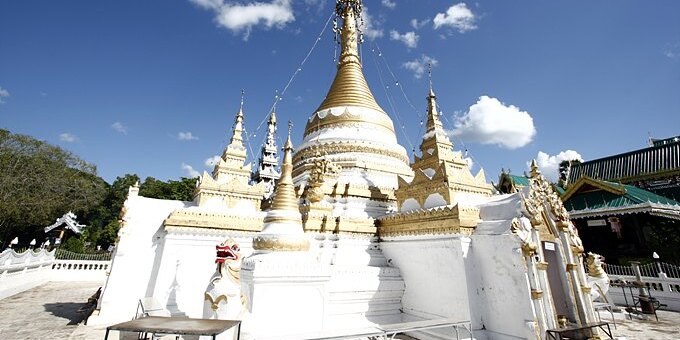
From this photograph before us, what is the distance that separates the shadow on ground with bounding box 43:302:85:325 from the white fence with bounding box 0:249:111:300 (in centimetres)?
146

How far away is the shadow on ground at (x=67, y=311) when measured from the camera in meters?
8.86

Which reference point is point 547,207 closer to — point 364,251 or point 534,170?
point 534,170

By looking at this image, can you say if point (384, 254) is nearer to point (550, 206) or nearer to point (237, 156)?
point (550, 206)

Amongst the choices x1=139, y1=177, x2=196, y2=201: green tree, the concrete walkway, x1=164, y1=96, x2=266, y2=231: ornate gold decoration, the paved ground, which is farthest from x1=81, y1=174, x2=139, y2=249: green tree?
x1=164, y1=96, x2=266, y2=231: ornate gold decoration

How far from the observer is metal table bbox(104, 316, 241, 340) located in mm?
3576

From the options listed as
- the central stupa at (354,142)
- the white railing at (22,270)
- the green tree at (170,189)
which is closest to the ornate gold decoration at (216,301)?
the central stupa at (354,142)

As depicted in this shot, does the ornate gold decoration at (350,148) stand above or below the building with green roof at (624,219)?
above

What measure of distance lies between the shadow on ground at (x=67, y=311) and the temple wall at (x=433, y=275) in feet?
29.5

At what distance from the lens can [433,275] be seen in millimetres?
8172

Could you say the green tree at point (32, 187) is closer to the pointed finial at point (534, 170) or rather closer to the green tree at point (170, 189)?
the green tree at point (170, 189)

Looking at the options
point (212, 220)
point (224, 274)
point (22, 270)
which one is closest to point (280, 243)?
point (224, 274)

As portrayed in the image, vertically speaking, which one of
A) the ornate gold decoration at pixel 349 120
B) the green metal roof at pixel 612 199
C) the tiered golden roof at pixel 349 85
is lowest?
the green metal roof at pixel 612 199

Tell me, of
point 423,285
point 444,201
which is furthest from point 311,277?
point 444,201

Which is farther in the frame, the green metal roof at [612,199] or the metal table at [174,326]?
the green metal roof at [612,199]
